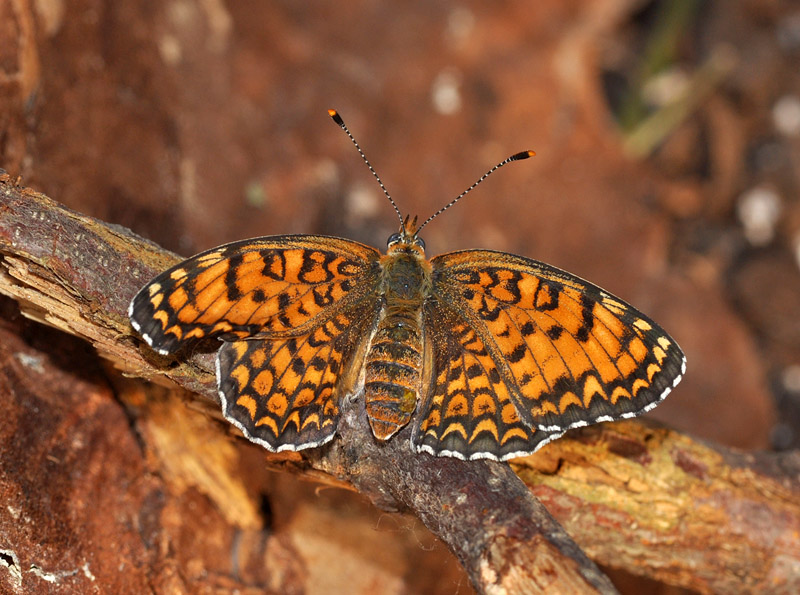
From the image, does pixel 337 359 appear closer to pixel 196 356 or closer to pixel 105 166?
pixel 196 356

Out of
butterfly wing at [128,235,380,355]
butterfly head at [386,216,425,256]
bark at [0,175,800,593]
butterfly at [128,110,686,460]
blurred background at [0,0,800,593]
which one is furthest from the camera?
blurred background at [0,0,800,593]

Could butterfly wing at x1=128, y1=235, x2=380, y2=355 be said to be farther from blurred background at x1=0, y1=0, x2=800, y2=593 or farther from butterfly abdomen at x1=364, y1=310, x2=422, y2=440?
blurred background at x1=0, y1=0, x2=800, y2=593

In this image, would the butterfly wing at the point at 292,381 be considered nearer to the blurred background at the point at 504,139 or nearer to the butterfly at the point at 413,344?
the butterfly at the point at 413,344

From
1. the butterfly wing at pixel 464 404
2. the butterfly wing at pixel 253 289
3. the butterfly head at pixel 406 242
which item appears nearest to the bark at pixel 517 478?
the butterfly wing at pixel 464 404

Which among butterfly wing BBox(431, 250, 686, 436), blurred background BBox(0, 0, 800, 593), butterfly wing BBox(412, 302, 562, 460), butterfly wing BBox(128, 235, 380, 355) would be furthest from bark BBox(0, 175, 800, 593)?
blurred background BBox(0, 0, 800, 593)

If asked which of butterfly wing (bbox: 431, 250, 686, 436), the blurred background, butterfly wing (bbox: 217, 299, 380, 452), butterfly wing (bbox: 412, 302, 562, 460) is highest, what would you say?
the blurred background

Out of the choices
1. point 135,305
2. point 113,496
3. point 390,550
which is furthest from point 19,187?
point 390,550
